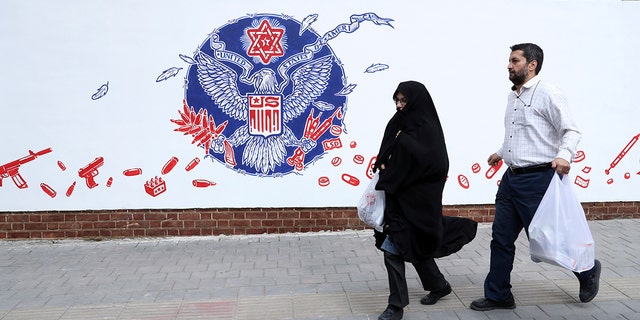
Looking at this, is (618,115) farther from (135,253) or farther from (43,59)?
(43,59)

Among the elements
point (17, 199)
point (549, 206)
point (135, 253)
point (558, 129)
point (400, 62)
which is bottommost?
point (135, 253)

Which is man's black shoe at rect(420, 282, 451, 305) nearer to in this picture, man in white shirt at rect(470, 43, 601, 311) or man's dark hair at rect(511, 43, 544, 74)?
man in white shirt at rect(470, 43, 601, 311)

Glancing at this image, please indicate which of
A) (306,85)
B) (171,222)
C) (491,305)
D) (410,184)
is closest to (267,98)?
(306,85)

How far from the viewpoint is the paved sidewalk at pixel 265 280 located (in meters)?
4.30

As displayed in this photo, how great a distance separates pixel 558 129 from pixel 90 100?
186 inches

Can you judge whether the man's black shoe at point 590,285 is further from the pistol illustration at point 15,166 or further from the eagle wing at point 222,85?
the pistol illustration at point 15,166

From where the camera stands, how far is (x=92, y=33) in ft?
19.9

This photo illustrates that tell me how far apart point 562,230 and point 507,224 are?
1.33ft

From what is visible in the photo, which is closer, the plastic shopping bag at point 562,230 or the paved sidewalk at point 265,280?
the plastic shopping bag at point 562,230

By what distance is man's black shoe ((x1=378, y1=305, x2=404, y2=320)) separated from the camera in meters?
4.04

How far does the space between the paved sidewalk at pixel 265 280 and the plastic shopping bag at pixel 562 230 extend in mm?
486

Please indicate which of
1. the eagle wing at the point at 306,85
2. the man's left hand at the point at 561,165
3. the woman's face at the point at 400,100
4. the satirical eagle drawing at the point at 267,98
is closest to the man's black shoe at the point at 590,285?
the man's left hand at the point at 561,165

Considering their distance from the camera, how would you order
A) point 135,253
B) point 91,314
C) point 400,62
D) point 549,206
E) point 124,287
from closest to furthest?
point 549,206 < point 91,314 < point 124,287 < point 135,253 < point 400,62

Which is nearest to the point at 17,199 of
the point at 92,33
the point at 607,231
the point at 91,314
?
the point at 92,33
